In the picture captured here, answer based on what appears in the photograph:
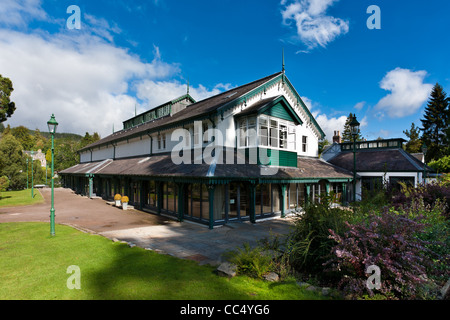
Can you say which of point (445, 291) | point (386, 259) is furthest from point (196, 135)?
point (445, 291)

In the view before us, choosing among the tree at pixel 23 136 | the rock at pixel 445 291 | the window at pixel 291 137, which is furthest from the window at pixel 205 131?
the tree at pixel 23 136

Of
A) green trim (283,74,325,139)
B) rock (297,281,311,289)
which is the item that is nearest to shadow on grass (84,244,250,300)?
rock (297,281,311,289)

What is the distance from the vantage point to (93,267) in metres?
6.52

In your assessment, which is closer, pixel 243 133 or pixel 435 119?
pixel 243 133

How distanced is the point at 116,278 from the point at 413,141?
62.0 meters

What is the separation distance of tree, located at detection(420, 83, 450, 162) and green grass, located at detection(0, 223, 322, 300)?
170ft

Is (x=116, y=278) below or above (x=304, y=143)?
below

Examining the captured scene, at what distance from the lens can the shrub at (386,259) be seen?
4832 millimetres

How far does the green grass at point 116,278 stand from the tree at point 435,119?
51717mm

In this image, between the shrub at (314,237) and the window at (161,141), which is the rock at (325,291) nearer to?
the shrub at (314,237)

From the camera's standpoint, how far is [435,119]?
4362cm

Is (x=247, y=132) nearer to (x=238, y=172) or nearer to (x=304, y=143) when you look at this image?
(x=238, y=172)

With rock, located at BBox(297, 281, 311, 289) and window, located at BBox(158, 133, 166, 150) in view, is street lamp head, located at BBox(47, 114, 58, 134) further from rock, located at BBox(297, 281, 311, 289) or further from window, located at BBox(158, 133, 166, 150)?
rock, located at BBox(297, 281, 311, 289)

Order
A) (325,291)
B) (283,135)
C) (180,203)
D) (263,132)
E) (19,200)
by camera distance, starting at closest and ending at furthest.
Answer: (325,291), (180,203), (263,132), (283,135), (19,200)
